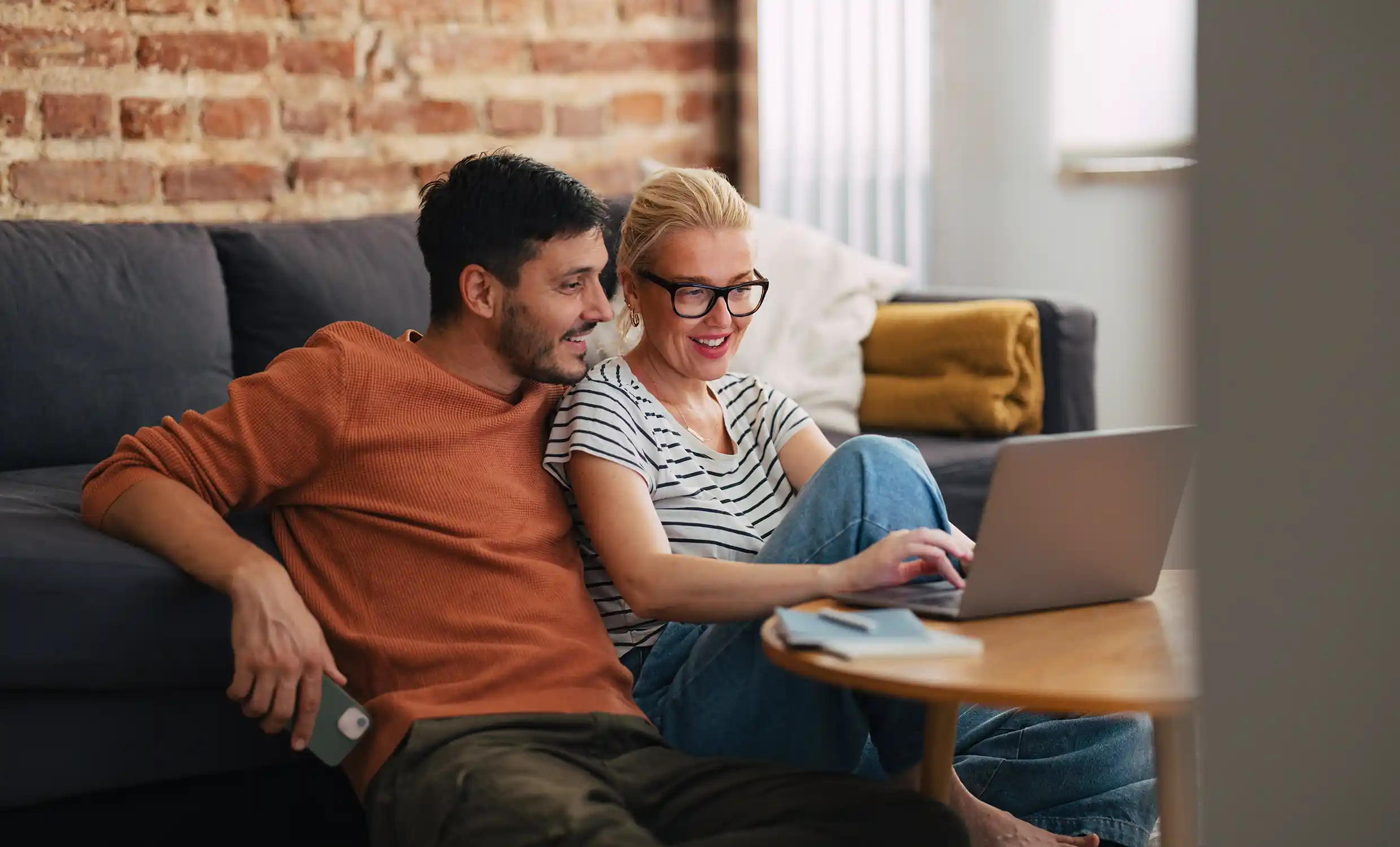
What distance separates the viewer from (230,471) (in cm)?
152

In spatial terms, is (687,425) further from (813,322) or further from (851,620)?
(813,322)

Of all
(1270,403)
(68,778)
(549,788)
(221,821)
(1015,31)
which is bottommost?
(221,821)

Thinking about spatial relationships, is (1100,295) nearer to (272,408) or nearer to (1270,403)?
(272,408)

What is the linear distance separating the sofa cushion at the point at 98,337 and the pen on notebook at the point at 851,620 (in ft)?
4.74

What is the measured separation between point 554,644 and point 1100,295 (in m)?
2.29

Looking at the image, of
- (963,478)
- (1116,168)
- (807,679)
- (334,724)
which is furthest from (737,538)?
(1116,168)

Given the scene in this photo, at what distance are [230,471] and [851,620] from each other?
682 mm

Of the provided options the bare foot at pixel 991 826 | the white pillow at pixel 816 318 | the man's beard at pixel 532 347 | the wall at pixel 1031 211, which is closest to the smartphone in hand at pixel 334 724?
the man's beard at pixel 532 347

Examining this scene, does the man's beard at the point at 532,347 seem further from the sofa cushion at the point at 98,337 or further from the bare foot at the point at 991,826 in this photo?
the sofa cushion at the point at 98,337

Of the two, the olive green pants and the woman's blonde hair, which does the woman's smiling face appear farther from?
the olive green pants

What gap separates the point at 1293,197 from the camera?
1.44ft

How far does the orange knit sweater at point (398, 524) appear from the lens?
1485 millimetres

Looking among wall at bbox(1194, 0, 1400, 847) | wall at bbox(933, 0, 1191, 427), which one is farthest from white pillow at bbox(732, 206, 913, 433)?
wall at bbox(1194, 0, 1400, 847)

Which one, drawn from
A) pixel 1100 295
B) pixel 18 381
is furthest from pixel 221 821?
pixel 1100 295
